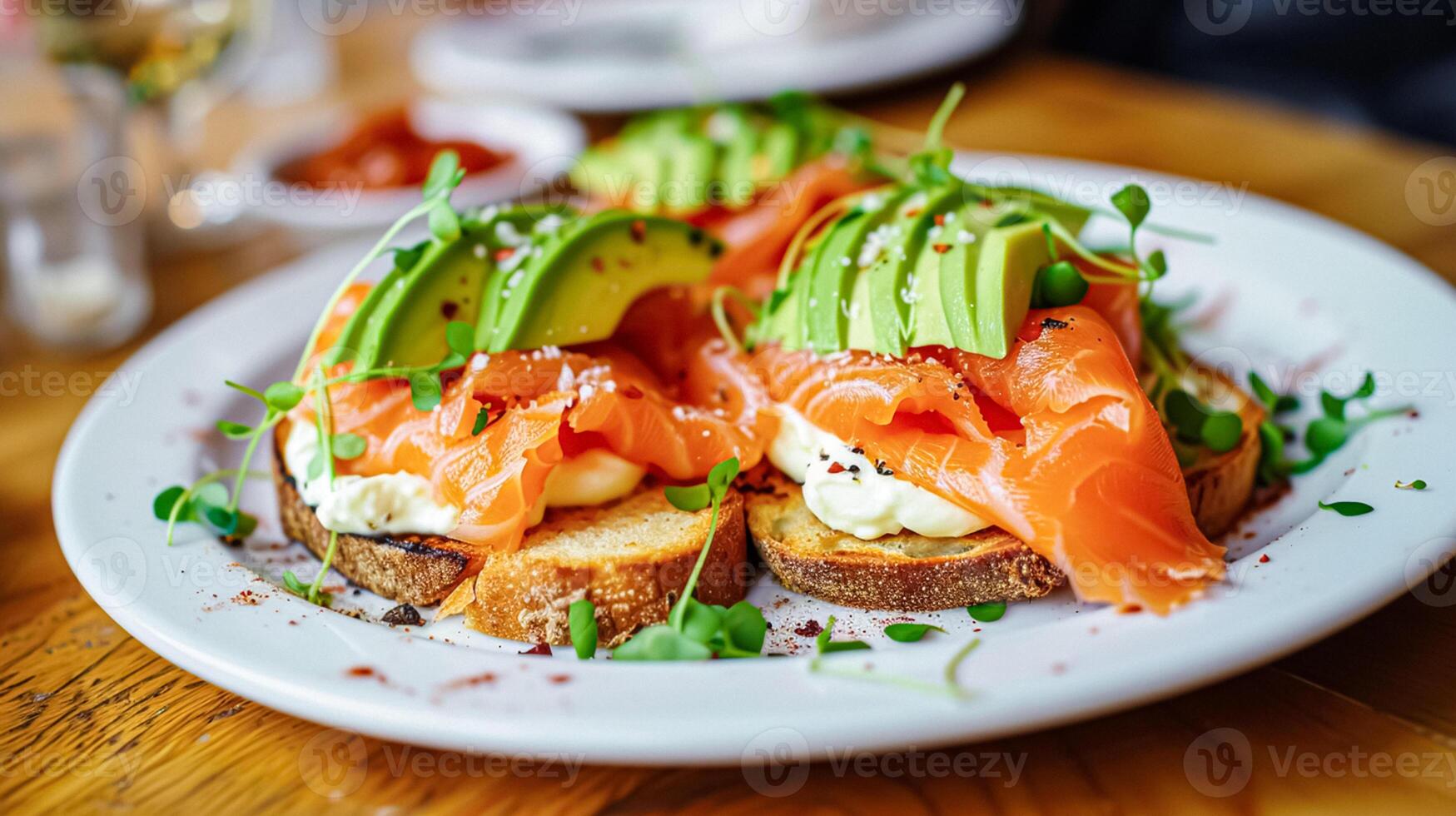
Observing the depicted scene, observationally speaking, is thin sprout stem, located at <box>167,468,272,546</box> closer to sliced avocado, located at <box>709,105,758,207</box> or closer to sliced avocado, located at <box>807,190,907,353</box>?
sliced avocado, located at <box>807,190,907,353</box>

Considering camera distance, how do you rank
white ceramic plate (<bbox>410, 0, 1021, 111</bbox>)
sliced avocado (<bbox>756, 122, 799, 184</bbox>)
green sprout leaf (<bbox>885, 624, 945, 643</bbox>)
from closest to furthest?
green sprout leaf (<bbox>885, 624, 945, 643</bbox>)
sliced avocado (<bbox>756, 122, 799, 184</bbox>)
white ceramic plate (<bbox>410, 0, 1021, 111</bbox>)

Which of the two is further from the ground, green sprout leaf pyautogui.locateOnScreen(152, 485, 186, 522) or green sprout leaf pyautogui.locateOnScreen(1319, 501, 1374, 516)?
green sprout leaf pyautogui.locateOnScreen(1319, 501, 1374, 516)

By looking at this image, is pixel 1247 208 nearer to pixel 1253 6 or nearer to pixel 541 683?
pixel 541 683

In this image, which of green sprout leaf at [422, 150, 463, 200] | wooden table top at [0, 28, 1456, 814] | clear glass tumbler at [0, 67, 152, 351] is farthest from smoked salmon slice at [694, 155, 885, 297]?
clear glass tumbler at [0, 67, 152, 351]

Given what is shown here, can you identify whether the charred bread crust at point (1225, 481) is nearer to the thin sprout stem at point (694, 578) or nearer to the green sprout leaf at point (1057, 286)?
the green sprout leaf at point (1057, 286)

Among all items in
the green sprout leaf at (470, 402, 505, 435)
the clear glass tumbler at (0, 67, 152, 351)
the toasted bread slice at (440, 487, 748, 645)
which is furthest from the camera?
the clear glass tumbler at (0, 67, 152, 351)

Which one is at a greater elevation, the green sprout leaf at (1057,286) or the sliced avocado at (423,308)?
the green sprout leaf at (1057,286)

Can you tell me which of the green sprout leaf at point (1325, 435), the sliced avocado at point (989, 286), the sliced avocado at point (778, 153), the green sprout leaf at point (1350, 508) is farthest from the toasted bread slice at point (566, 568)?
the sliced avocado at point (778, 153)
